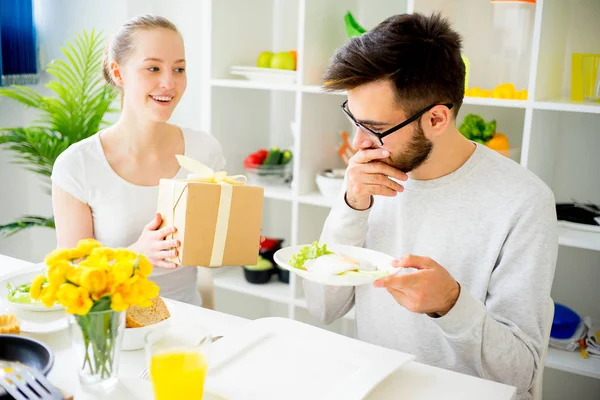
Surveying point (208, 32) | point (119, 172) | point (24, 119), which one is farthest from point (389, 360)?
point (24, 119)

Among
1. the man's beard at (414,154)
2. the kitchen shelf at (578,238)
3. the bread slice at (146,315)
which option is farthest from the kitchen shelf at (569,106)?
the bread slice at (146,315)

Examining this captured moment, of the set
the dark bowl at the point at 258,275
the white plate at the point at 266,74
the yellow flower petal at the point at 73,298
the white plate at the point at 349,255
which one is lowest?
the dark bowl at the point at 258,275

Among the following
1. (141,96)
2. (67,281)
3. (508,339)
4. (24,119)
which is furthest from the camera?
(24,119)

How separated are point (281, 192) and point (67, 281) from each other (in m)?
1.68

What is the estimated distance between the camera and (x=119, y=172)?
1.87 m

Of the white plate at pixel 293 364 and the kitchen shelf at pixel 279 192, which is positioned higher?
the kitchen shelf at pixel 279 192

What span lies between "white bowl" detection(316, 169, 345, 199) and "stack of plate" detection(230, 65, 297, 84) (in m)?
0.40

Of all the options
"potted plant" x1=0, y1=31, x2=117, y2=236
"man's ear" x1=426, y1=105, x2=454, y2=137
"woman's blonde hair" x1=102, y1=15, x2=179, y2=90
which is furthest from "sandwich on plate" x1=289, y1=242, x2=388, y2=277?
"potted plant" x1=0, y1=31, x2=117, y2=236

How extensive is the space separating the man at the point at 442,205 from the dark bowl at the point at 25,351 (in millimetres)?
715

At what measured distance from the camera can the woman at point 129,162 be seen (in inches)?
72.1

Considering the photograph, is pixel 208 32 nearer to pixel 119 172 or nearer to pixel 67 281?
pixel 119 172

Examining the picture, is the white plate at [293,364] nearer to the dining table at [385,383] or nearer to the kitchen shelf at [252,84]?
the dining table at [385,383]

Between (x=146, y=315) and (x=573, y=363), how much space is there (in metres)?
1.46

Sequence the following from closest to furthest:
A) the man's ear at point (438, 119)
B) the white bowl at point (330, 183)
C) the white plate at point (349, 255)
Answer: the white plate at point (349, 255)
the man's ear at point (438, 119)
the white bowl at point (330, 183)
